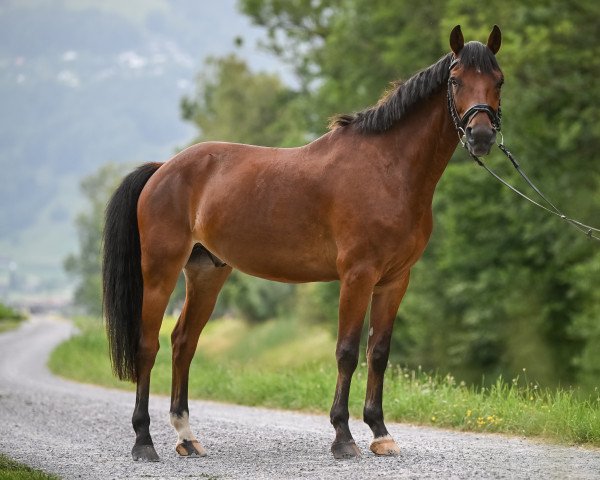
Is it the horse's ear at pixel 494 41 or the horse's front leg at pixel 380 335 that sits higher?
the horse's ear at pixel 494 41

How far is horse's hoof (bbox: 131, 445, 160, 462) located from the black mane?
3.10m

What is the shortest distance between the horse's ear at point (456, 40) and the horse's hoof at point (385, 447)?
305cm

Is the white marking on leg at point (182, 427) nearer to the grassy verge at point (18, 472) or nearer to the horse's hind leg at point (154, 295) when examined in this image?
the horse's hind leg at point (154, 295)

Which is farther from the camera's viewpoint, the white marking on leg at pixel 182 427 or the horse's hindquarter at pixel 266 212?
the white marking on leg at pixel 182 427

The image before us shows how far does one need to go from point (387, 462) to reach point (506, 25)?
73.4ft

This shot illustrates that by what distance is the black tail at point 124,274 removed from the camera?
849cm

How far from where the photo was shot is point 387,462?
703 centimetres

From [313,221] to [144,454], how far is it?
2355 millimetres

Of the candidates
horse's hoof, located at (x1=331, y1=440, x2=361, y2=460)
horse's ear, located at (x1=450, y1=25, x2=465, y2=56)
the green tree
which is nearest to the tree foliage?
the green tree

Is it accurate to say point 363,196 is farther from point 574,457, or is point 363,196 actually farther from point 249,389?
point 249,389

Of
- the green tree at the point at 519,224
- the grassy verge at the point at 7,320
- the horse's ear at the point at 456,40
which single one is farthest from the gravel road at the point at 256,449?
the grassy verge at the point at 7,320

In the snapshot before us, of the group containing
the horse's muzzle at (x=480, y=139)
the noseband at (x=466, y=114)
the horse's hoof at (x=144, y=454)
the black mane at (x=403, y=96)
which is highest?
the black mane at (x=403, y=96)

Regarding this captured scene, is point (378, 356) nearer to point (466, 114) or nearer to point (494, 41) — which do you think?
point (466, 114)

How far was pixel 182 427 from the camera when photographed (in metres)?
8.26
